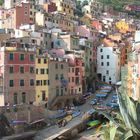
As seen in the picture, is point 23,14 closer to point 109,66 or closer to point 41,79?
point 109,66

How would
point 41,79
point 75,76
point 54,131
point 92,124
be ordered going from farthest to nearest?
point 75,76 → point 41,79 → point 92,124 → point 54,131

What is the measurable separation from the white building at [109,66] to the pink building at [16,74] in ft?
88.5

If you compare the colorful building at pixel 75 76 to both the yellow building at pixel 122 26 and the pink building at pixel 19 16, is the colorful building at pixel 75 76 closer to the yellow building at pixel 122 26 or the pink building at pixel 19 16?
the pink building at pixel 19 16

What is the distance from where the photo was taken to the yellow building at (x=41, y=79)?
57188mm

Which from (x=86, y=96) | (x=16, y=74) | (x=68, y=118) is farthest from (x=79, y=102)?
(x=16, y=74)

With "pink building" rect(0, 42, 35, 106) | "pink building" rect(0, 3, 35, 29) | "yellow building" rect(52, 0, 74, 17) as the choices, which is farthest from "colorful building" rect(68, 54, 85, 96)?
"yellow building" rect(52, 0, 74, 17)

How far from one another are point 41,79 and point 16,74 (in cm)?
484

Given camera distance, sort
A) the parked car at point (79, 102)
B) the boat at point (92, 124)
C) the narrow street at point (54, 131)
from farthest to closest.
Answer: the parked car at point (79, 102), the boat at point (92, 124), the narrow street at point (54, 131)

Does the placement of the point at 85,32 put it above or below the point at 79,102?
above

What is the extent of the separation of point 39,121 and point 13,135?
5800mm

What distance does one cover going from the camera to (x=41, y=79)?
5778 cm

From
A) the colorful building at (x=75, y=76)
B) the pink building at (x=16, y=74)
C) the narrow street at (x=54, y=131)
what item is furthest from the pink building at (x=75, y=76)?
the pink building at (x=16, y=74)

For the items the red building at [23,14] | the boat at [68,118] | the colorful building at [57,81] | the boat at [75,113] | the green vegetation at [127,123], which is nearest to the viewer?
the green vegetation at [127,123]

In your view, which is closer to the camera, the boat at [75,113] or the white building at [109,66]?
the boat at [75,113]
